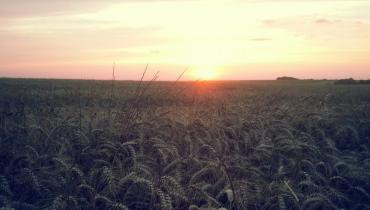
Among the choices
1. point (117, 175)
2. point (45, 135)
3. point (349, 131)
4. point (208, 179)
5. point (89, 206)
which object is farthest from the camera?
point (349, 131)

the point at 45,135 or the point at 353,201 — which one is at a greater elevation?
the point at 45,135

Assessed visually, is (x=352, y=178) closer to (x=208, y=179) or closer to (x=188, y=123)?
→ (x=208, y=179)

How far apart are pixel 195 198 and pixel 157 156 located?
123 cm

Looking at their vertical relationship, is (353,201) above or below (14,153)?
below

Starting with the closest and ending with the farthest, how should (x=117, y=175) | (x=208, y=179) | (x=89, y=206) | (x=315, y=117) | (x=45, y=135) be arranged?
(x=89, y=206), (x=117, y=175), (x=208, y=179), (x=45, y=135), (x=315, y=117)

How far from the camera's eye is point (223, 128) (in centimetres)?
577

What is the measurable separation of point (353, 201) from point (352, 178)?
51 cm

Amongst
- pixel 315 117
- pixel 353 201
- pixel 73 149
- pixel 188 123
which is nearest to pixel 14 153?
pixel 73 149

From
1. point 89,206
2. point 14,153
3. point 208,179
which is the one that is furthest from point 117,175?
point 14,153

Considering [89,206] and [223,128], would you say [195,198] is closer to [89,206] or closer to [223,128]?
[89,206]

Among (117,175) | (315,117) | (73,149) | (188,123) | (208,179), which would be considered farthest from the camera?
(315,117)

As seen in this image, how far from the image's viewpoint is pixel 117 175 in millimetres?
3715

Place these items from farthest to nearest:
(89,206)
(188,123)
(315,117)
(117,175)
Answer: (315,117)
(188,123)
(117,175)
(89,206)

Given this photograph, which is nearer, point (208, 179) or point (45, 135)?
point (208, 179)
